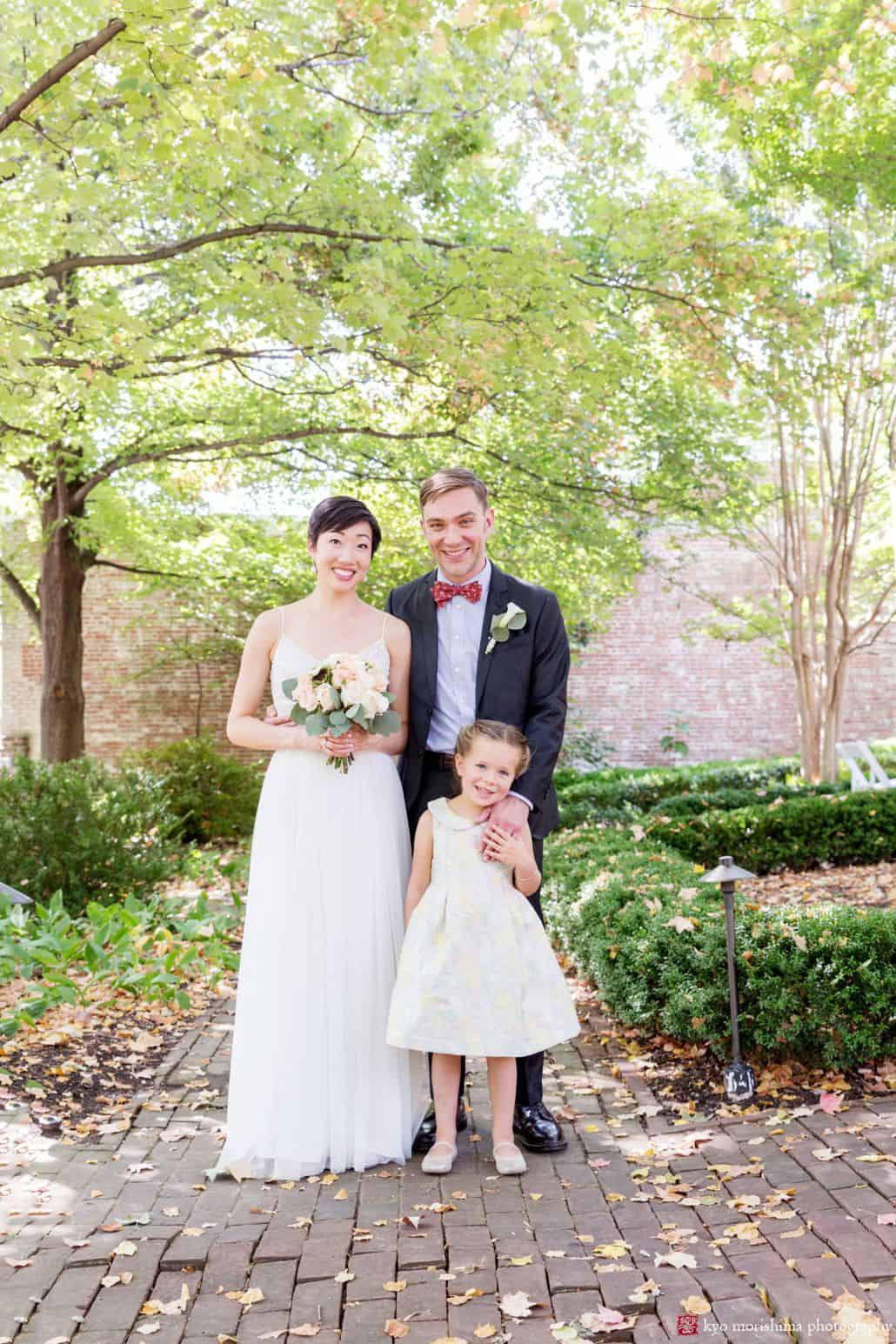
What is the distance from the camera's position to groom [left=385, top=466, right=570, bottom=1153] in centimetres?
387

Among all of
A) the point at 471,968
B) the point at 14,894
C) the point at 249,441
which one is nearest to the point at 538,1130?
the point at 471,968

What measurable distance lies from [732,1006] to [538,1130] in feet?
2.94

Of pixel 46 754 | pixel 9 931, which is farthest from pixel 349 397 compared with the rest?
pixel 9 931

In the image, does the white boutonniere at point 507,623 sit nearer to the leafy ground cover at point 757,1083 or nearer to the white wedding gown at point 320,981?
the white wedding gown at point 320,981

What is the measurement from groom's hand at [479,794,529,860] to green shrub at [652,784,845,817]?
268 inches

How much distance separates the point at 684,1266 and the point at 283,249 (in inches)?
232

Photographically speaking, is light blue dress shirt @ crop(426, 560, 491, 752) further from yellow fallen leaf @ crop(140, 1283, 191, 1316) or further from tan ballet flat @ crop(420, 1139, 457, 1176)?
yellow fallen leaf @ crop(140, 1283, 191, 1316)

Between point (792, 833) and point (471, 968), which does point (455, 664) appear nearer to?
point (471, 968)

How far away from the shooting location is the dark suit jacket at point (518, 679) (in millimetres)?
3889

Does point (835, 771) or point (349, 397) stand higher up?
point (349, 397)

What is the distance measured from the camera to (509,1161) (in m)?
3.67

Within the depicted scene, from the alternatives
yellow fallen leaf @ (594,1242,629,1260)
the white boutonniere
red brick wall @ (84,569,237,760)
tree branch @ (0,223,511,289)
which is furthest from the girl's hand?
red brick wall @ (84,569,237,760)

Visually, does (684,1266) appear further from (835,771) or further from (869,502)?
(869,502)

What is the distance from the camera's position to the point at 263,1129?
3.76 m
